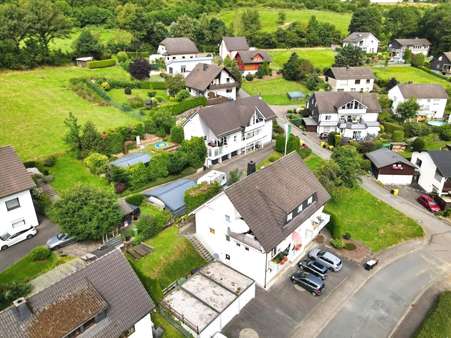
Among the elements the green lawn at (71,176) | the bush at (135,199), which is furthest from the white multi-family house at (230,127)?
the green lawn at (71,176)

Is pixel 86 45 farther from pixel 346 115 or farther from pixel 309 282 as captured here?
pixel 309 282

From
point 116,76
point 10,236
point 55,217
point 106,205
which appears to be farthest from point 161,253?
point 116,76

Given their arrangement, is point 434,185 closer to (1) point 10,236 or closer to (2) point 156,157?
(2) point 156,157

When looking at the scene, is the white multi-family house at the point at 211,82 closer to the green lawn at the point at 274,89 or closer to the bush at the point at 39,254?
the green lawn at the point at 274,89

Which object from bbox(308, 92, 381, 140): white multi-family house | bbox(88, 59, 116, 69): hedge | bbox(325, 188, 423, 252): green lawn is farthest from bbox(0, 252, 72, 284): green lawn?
bbox(88, 59, 116, 69): hedge

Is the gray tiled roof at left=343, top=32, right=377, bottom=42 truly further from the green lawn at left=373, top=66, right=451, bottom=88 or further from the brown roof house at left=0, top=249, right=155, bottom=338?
the brown roof house at left=0, top=249, right=155, bottom=338
